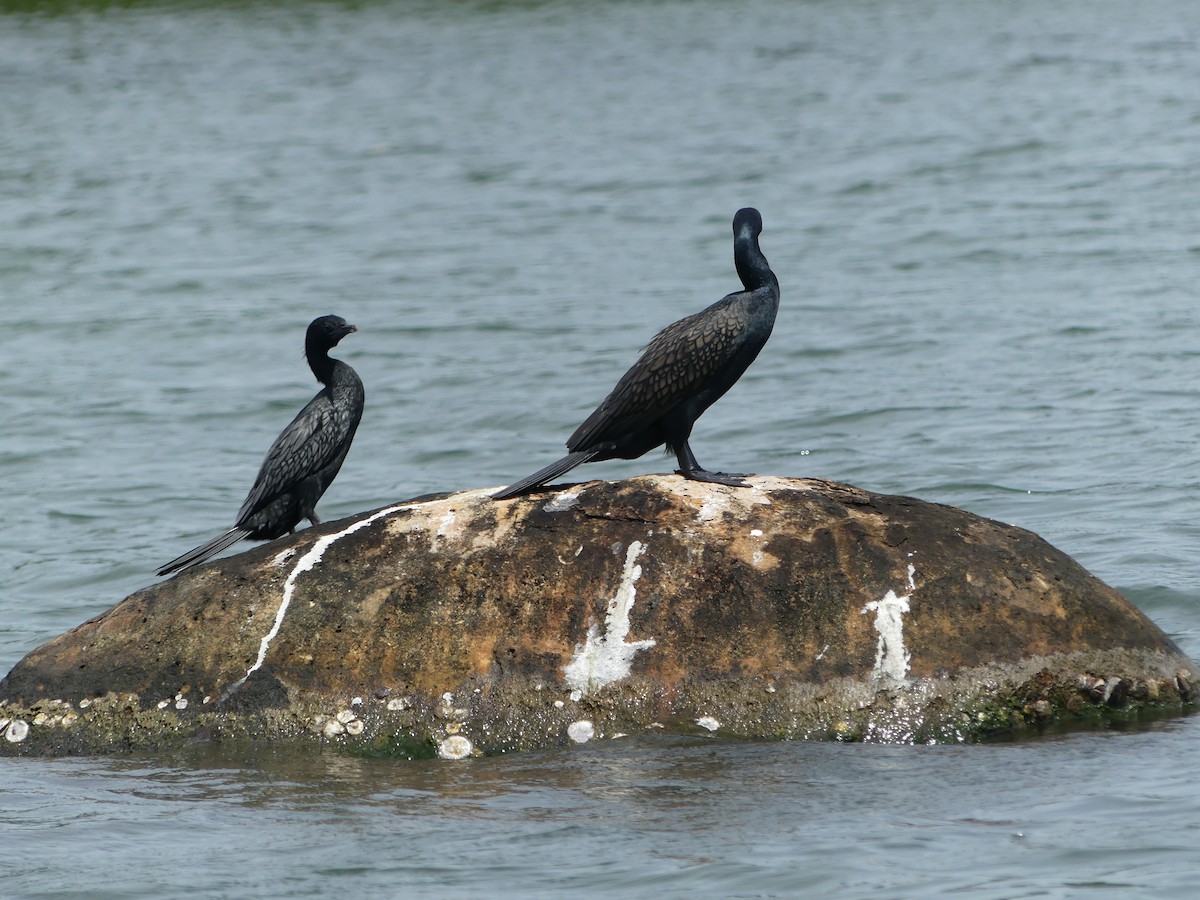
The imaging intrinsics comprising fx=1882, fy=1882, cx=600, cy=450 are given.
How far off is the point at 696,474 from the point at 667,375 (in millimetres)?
394

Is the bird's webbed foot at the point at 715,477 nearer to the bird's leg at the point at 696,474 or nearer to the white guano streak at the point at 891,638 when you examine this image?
the bird's leg at the point at 696,474

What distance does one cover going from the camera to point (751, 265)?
7.46 m

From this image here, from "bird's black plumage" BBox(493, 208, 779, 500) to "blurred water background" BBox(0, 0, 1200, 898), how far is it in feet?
4.29

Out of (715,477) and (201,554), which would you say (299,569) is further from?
(715,477)

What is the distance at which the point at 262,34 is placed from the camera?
32281mm

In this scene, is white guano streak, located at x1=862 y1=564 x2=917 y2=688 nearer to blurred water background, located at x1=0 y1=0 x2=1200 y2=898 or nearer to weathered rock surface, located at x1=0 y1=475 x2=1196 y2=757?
weathered rock surface, located at x1=0 y1=475 x2=1196 y2=757

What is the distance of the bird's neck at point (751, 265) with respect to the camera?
7453mm

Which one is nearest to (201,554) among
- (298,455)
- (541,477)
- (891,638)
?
(298,455)

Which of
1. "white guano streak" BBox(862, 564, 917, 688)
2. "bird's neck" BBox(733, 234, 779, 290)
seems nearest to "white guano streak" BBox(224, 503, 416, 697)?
"bird's neck" BBox(733, 234, 779, 290)

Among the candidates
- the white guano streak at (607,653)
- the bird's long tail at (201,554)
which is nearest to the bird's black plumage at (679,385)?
the white guano streak at (607,653)

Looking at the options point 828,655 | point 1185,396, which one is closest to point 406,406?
point 1185,396

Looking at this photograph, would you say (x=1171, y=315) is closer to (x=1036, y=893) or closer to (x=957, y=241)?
(x=957, y=241)

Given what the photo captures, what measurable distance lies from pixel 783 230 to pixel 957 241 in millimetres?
1860

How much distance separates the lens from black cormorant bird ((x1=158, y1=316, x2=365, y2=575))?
7.48 m
